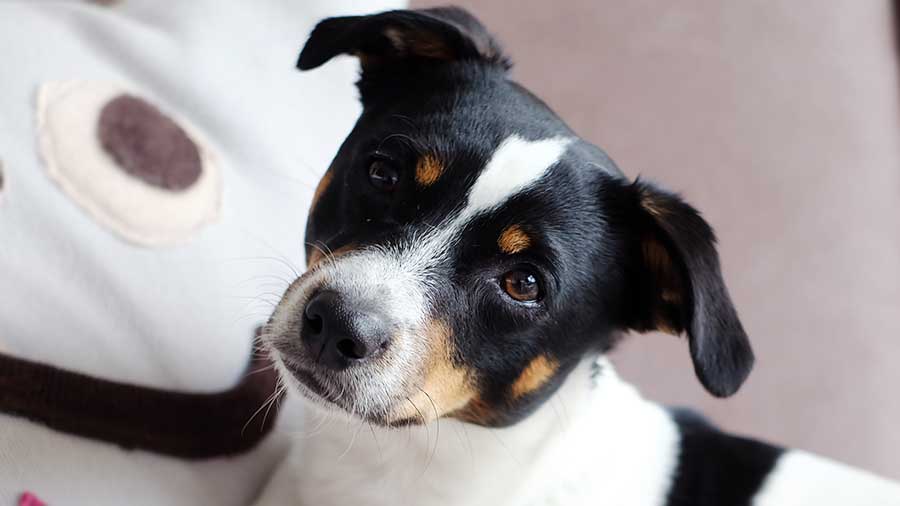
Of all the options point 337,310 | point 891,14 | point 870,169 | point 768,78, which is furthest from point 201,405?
point 891,14

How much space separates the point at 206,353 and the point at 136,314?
16cm

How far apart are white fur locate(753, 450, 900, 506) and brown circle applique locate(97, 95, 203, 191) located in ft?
4.22

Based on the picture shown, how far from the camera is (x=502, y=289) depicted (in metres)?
1.37

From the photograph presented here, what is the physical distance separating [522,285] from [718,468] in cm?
68

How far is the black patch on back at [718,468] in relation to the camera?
173 centimetres

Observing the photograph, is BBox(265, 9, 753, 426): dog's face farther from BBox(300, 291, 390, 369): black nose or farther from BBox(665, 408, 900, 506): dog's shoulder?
BBox(665, 408, 900, 506): dog's shoulder

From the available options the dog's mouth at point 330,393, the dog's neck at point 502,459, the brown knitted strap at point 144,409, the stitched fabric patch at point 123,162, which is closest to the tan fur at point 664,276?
the dog's neck at point 502,459

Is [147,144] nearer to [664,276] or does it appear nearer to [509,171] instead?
[509,171]

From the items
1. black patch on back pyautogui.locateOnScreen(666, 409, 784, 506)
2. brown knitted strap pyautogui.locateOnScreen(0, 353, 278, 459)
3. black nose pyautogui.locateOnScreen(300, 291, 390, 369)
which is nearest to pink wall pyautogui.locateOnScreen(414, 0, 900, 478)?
black patch on back pyautogui.locateOnScreen(666, 409, 784, 506)

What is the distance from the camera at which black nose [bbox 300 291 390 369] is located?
123 centimetres

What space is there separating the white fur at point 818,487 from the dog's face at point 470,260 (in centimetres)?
49

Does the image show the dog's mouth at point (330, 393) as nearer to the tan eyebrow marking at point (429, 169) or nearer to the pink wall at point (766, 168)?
the tan eyebrow marking at point (429, 169)

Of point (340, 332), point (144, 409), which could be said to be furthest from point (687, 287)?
point (144, 409)

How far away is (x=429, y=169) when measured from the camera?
4.46 feet
